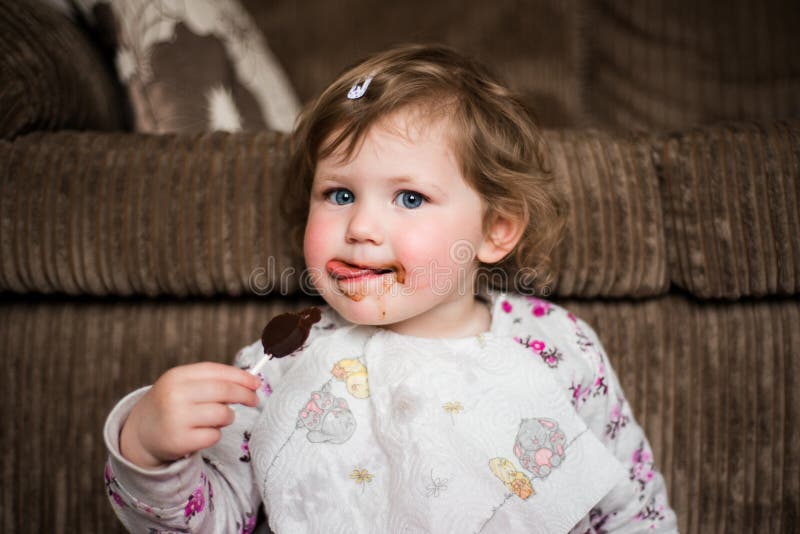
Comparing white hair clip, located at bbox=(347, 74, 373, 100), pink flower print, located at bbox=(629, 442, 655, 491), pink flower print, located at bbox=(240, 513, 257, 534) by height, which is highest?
white hair clip, located at bbox=(347, 74, 373, 100)

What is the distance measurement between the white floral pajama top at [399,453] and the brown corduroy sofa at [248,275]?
0.58 ft

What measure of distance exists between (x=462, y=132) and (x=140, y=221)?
0.48 m

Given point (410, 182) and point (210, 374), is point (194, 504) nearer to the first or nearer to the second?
point (210, 374)

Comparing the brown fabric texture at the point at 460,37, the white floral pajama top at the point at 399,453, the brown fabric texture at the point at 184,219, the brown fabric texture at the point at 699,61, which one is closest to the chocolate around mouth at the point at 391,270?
the white floral pajama top at the point at 399,453

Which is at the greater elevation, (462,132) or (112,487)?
(462,132)

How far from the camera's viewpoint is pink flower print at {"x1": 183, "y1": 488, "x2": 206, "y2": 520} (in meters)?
0.62

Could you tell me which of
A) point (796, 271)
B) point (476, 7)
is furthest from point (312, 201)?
point (476, 7)

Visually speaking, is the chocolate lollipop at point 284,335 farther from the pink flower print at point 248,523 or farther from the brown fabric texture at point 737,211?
the brown fabric texture at point 737,211

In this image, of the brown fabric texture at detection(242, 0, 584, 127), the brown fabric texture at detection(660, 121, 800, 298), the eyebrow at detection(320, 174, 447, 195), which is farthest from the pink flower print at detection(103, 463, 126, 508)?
the brown fabric texture at detection(242, 0, 584, 127)

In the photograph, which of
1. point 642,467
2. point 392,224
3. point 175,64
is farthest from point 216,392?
point 175,64

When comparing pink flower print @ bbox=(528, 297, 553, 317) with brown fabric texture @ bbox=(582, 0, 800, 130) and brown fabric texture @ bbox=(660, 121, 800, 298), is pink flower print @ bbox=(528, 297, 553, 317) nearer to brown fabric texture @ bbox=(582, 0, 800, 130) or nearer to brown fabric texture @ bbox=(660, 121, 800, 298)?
brown fabric texture @ bbox=(660, 121, 800, 298)

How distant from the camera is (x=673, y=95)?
1.51 meters

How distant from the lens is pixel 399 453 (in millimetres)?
677

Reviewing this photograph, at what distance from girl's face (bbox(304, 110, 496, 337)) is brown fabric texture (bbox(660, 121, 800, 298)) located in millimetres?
380
